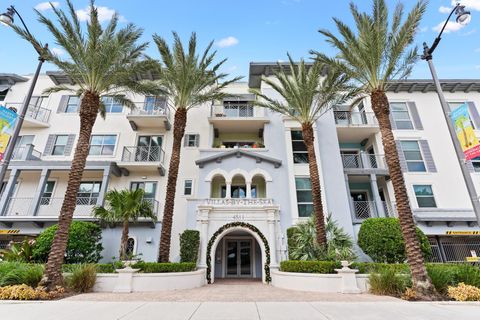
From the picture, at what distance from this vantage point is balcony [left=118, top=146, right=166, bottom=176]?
1722 centimetres

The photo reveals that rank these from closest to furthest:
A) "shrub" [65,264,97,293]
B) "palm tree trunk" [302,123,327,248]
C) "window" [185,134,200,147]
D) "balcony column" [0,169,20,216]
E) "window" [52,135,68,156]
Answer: "shrub" [65,264,97,293]
"palm tree trunk" [302,123,327,248]
"balcony column" [0,169,20,216]
"window" [52,135,68,156]
"window" [185,134,200,147]

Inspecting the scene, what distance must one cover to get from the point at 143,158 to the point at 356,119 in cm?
1744

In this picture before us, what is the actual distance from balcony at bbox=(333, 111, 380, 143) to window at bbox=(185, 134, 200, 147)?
11505 mm

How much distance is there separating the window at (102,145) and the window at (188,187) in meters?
6.59

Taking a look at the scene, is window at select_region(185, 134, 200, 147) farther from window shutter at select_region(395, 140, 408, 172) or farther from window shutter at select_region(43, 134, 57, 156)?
window shutter at select_region(395, 140, 408, 172)

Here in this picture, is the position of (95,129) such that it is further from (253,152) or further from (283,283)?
(283,283)

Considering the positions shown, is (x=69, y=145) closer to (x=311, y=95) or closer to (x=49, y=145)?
(x=49, y=145)

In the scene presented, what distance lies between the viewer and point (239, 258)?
55.7ft

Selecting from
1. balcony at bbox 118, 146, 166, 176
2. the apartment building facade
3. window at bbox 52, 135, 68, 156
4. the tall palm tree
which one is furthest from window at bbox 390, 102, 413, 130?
window at bbox 52, 135, 68, 156

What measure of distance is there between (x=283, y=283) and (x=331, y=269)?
2541mm

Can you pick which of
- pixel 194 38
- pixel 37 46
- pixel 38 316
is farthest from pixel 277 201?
pixel 37 46

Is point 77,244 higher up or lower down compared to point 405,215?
lower down

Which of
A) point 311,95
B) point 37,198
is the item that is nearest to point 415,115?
point 311,95

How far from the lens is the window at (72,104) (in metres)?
20.4
